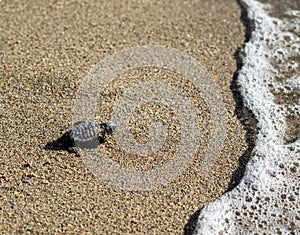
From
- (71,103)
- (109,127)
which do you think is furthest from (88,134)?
(71,103)

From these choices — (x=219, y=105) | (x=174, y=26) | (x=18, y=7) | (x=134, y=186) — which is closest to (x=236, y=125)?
(x=219, y=105)

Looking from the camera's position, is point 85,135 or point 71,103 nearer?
point 85,135

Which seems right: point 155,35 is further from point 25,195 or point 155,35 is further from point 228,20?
point 25,195

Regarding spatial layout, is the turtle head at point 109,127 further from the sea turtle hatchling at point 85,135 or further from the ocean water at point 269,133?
the ocean water at point 269,133

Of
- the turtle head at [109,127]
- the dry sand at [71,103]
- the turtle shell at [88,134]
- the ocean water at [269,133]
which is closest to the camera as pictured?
the dry sand at [71,103]

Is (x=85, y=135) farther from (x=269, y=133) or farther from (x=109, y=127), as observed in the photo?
(x=269, y=133)

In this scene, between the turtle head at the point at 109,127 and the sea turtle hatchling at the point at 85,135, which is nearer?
the sea turtle hatchling at the point at 85,135

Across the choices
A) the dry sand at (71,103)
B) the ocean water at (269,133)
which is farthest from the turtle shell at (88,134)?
the ocean water at (269,133)
